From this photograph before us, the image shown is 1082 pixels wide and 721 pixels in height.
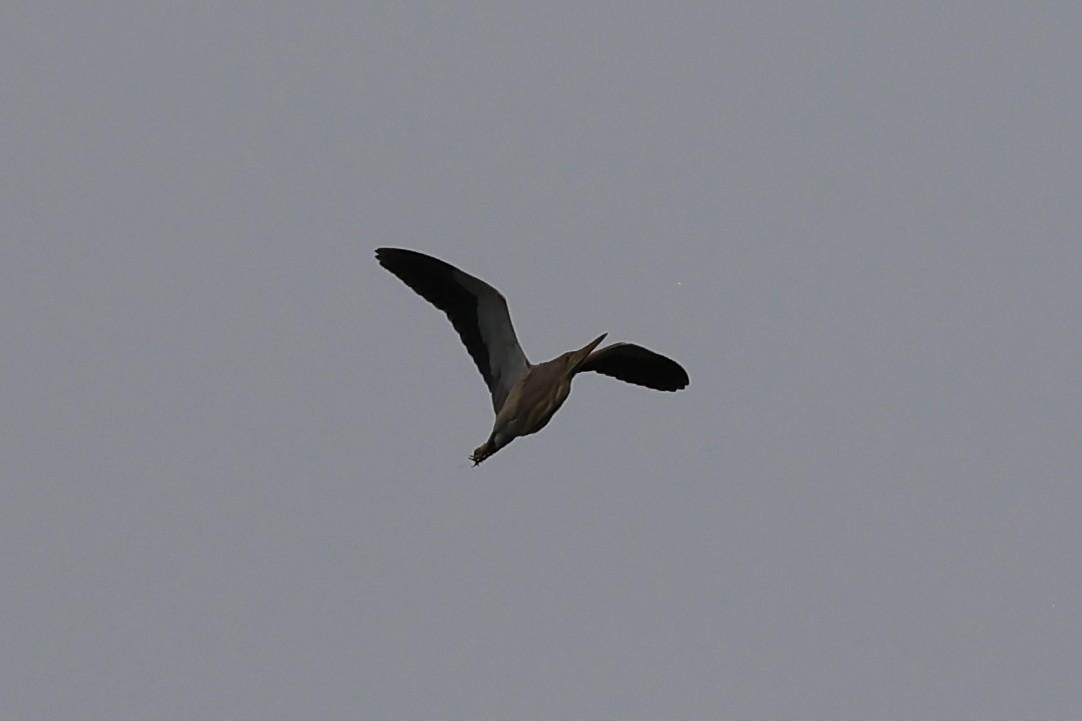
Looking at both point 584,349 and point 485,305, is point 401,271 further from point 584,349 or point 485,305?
point 584,349

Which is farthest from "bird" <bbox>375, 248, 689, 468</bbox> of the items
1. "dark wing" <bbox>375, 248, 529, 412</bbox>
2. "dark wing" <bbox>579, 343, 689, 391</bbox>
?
"dark wing" <bbox>579, 343, 689, 391</bbox>

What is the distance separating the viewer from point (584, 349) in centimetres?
2031

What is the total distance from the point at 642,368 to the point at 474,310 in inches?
113

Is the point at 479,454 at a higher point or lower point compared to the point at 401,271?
lower

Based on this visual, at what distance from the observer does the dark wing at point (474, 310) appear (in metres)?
20.7

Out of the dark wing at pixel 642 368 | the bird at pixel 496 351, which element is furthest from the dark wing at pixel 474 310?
the dark wing at pixel 642 368

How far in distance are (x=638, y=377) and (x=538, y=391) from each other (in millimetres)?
3130

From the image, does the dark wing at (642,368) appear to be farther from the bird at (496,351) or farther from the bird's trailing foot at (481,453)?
the bird's trailing foot at (481,453)

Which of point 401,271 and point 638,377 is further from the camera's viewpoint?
point 638,377

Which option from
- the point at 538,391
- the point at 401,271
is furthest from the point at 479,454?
the point at 401,271

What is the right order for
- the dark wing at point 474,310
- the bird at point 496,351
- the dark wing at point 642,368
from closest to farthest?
the bird at point 496,351
the dark wing at point 474,310
the dark wing at point 642,368

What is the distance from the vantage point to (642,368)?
22.8 meters

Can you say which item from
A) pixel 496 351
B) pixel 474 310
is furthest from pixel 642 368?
pixel 474 310

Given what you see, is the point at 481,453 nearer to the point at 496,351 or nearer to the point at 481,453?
the point at 481,453
